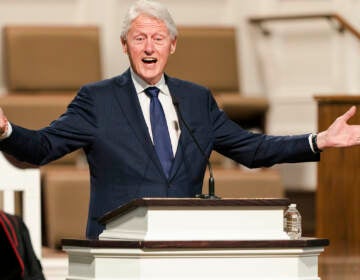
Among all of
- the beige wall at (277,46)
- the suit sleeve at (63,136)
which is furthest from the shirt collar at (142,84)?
the beige wall at (277,46)

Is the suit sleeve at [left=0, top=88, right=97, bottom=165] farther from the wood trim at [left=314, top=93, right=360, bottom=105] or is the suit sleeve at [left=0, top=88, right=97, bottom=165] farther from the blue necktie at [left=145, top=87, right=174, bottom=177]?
the wood trim at [left=314, top=93, right=360, bottom=105]

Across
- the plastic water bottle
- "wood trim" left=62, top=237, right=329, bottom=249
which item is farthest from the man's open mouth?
"wood trim" left=62, top=237, right=329, bottom=249

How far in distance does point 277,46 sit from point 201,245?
141 inches

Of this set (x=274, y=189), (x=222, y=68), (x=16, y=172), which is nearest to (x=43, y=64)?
(x=222, y=68)

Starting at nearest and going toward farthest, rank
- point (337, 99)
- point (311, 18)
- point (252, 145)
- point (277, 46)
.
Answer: point (252, 145), point (337, 99), point (311, 18), point (277, 46)

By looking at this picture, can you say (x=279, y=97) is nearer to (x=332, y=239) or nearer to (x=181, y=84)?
(x=332, y=239)

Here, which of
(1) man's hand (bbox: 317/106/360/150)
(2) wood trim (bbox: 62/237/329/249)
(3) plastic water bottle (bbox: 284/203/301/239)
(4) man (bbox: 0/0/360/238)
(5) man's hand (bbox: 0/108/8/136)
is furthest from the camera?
(4) man (bbox: 0/0/360/238)

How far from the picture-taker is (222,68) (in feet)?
17.7

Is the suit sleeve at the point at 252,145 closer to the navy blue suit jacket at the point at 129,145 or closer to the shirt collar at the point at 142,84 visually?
the navy blue suit jacket at the point at 129,145

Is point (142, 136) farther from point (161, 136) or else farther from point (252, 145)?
point (252, 145)

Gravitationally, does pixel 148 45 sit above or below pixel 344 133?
above

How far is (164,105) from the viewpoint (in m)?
2.77

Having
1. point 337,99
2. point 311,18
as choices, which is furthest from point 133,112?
point 311,18

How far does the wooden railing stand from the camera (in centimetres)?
531
